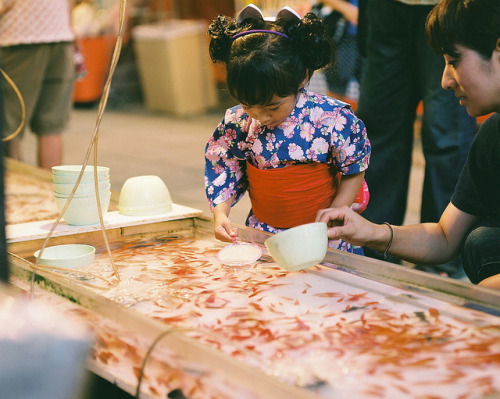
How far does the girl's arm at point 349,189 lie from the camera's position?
2.05m

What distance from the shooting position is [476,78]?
5.00 ft

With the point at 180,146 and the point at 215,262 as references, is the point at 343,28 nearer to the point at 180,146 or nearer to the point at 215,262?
the point at 180,146

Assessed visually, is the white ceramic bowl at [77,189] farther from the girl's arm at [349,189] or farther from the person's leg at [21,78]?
the person's leg at [21,78]

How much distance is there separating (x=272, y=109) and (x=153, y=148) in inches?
174

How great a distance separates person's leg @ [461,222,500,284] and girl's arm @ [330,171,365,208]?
0.39 metres

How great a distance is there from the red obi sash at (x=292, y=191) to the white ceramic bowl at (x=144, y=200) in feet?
0.93

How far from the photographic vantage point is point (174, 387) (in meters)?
1.10

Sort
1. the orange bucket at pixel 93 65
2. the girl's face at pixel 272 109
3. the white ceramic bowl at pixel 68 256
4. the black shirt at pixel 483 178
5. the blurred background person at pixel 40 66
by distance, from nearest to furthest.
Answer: the white ceramic bowl at pixel 68 256 < the black shirt at pixel 483 178 < the girl's face at pixel 272 109 < the blurred background person at pixel 40 66 < the orange bucket at pixel 93 65

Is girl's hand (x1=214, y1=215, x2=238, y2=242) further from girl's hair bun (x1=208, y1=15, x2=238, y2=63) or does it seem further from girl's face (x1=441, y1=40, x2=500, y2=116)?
girl's face (x1=441, y1=40, x2=500, y2=116)

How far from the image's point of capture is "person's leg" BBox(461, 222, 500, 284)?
1.73 m

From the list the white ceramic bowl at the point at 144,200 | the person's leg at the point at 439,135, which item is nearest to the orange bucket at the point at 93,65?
the person's leg at the point at 439,135

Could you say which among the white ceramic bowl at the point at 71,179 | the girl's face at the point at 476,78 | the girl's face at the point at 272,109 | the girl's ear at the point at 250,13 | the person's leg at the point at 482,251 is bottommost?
the person's leg at the point at 482,251

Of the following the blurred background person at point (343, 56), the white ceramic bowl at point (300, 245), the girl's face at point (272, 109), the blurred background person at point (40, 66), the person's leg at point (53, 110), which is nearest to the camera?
the white ceramic bowl at point (300, 245)

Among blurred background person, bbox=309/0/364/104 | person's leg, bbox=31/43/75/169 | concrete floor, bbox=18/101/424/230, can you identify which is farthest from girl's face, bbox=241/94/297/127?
blurred background person, bbox=309/0/364/104
